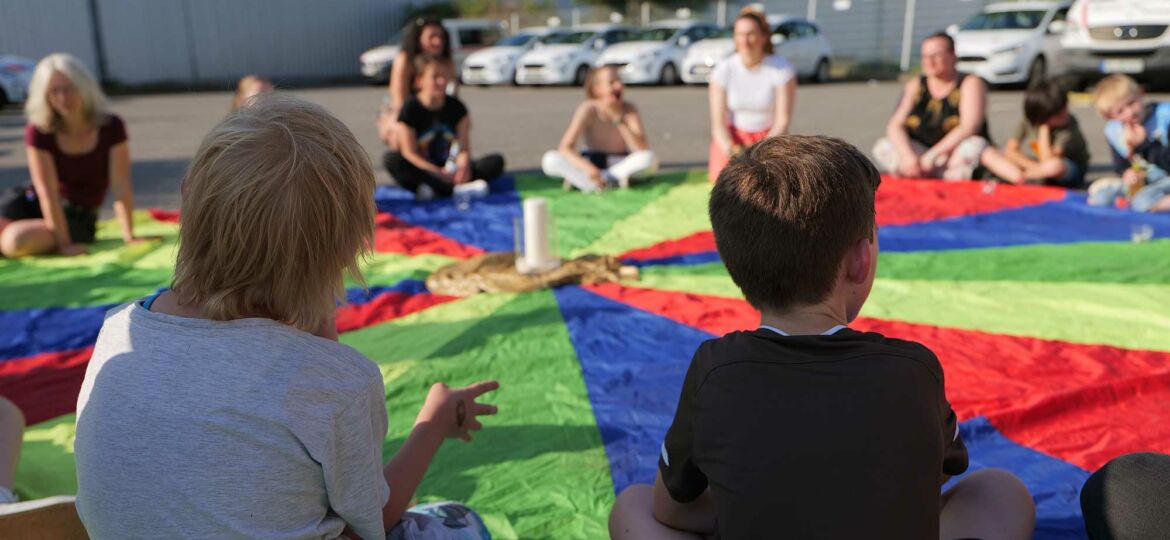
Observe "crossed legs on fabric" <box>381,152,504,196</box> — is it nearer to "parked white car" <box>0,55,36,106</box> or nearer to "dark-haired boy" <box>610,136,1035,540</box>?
"dark-haired boy" <box>610,136,1035,540</box>

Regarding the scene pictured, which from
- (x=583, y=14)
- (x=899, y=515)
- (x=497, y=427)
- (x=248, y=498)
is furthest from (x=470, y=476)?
(x=583, y=14)

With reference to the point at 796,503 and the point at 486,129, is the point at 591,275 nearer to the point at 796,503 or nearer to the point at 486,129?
the point at 796,503

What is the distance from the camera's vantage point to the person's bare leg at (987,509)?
1.82 m

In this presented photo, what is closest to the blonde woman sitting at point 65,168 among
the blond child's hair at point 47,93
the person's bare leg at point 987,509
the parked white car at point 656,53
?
the blond child's hair at point 47,93

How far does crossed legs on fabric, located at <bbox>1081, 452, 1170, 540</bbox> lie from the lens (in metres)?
1.82

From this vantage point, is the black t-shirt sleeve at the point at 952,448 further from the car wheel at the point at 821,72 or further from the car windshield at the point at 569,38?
the car windshield at the point at 569,38

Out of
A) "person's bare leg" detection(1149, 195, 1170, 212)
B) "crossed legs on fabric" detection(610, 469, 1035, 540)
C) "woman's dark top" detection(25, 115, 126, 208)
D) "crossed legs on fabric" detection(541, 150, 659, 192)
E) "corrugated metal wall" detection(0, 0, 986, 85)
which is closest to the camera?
"crossed legs on fabric" detection(610, 469, 1035, 540)

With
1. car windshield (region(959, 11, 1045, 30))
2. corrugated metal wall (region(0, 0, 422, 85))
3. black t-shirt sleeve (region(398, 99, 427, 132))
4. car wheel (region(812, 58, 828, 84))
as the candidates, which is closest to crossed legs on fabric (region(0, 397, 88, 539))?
black t-shirt sleeve (region(398, 99, 427, 132))

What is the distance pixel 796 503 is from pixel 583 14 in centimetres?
2857

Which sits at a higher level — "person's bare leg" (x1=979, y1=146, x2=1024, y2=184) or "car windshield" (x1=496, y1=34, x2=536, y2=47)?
"car windshield" (x1=496, y1=34, x2=536, y2=47)

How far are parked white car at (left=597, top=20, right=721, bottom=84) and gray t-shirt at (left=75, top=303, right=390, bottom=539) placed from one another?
17.3 m

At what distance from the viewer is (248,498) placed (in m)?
1.33

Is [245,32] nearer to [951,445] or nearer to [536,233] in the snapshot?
[536,233]

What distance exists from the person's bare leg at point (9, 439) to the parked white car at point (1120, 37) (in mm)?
14989
